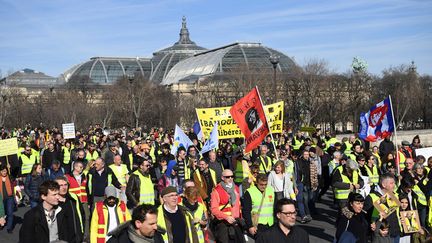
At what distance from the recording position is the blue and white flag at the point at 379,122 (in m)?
15.8

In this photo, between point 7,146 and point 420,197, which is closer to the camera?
point 420,197

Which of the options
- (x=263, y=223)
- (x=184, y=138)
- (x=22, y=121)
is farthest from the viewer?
(x=22, y=121)

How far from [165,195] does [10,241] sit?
701 cm

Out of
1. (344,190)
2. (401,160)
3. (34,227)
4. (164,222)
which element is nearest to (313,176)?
(344,190)

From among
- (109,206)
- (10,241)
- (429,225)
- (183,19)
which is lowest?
(10,241)

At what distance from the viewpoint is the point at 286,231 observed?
603 cm

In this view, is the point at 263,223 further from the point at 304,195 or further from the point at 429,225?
the point at 304,195

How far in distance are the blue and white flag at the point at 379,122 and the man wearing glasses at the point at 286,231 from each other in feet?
32.9

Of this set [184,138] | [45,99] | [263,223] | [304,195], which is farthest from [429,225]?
[45,99]

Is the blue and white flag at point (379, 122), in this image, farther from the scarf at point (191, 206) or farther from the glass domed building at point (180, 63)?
the glass domed building at point (180, 63)

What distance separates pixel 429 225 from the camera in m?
9.84

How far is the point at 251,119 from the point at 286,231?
752cm

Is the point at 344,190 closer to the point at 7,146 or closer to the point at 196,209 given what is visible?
the point at 196,209

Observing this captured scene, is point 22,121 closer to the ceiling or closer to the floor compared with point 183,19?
closer to the floor
